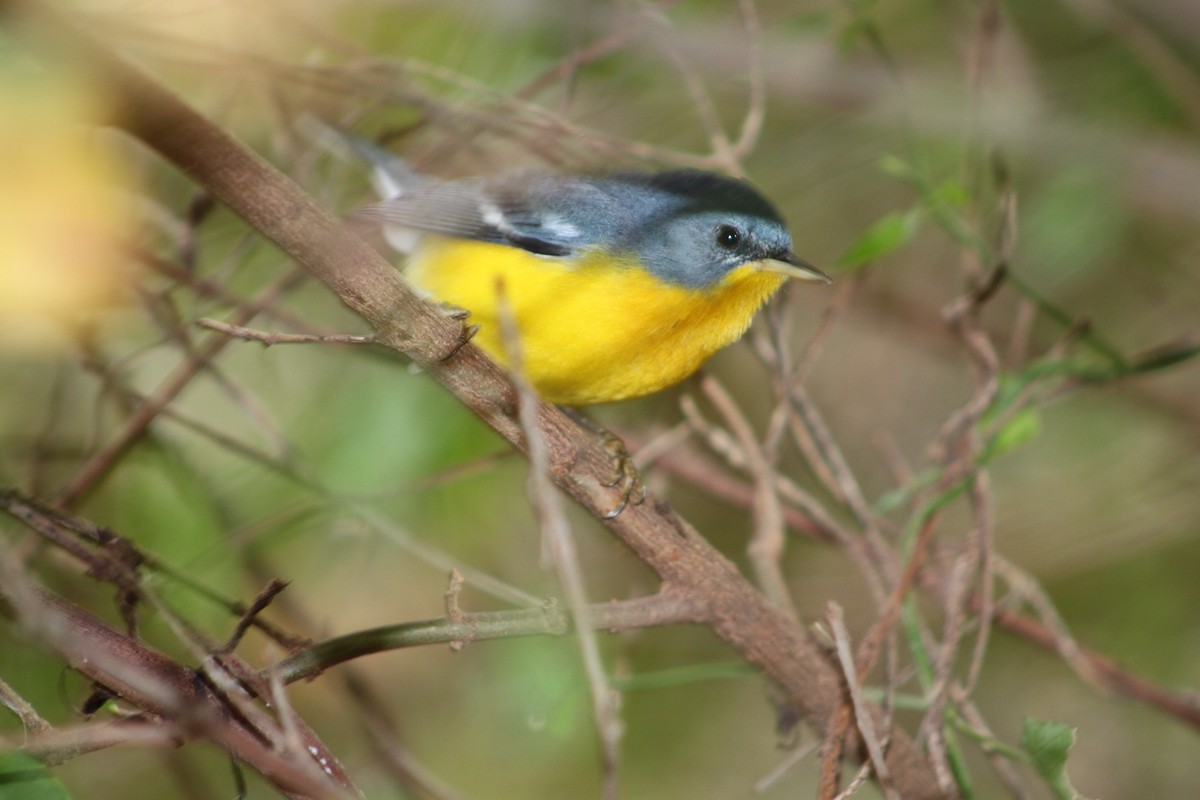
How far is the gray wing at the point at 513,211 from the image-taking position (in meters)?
3.11

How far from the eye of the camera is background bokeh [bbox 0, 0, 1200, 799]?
3.12 metres

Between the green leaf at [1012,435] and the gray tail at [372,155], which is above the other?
the gray tail at [372,155]

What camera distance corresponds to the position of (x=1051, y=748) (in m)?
2.01

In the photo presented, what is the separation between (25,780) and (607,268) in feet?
6.05

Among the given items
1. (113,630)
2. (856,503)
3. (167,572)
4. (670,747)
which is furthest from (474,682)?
(113,630)

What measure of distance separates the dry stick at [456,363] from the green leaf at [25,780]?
860 millimetres

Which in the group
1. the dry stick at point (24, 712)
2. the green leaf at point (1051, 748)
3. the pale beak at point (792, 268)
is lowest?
the green leaf at point (1051, 748)

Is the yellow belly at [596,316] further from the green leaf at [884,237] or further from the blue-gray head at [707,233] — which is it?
the green leaf at [884,237]

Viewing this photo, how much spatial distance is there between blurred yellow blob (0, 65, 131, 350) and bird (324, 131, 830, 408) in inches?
28.3

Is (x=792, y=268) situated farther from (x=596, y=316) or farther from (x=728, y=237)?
(x=596, y=316)

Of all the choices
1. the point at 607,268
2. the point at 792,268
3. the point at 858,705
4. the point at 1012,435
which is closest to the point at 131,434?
the point at 607,268

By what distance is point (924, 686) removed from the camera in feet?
8.45

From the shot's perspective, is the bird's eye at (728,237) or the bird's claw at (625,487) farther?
the bird's eye at (728,237)

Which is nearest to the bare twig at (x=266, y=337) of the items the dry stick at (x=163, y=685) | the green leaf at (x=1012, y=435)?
the dry stick at (x=163, y=685)
